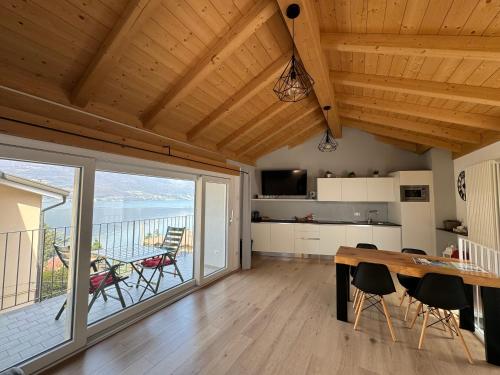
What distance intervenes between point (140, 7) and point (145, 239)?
3.44 meters

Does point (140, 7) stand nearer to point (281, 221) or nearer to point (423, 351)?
point (423, 351)

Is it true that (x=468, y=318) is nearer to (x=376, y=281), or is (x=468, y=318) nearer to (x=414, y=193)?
(x=376, y=281)

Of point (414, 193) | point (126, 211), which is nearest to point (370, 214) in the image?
point (414, 193)

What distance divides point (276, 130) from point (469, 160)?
10.7 feet

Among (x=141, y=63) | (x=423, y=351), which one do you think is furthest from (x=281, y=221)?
(x=141, y=63)

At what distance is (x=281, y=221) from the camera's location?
5.89m

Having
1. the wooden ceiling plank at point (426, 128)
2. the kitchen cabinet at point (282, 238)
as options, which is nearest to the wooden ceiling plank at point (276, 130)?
the wooden ceiling plank at point (426, 128)

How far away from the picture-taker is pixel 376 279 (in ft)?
8.43

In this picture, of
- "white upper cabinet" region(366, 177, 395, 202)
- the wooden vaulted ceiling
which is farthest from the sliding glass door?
"white upper cabinet" region(366, 177, 395, 202)

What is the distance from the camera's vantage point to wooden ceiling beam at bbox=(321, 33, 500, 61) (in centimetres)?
188

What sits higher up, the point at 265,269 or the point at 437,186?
the point at 437,186

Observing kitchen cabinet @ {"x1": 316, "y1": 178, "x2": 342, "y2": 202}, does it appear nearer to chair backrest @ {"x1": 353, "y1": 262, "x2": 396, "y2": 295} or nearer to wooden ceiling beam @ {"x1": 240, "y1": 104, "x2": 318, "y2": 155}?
wooden ceiling beam @ {"x1": 240, "y1": 104, "x2": 318, "y2": 155}

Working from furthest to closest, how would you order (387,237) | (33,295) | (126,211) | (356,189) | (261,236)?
(261,236), (356,189), (387,237), (126,211), (33,295)

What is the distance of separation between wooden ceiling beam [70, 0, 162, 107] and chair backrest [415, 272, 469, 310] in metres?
3.27
